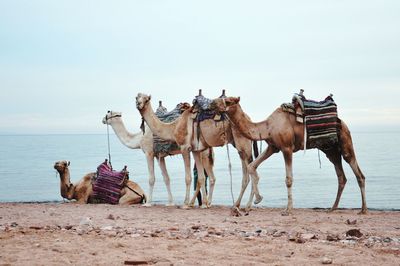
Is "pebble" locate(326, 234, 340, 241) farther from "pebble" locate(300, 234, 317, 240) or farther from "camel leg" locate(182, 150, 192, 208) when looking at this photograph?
"camel leg" locate(182, 150, 192, 208)

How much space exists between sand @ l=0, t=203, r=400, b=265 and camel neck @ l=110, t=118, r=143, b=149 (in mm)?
3742

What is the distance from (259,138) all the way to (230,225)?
2.61 metres

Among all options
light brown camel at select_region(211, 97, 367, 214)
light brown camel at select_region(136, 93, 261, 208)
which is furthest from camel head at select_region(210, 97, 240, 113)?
light brown camel at select_region(136, 93, 261, 208)

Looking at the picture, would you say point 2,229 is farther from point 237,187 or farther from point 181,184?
point 181,184

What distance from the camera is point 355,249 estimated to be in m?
8.14

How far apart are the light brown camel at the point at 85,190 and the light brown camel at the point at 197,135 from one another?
1.85 m

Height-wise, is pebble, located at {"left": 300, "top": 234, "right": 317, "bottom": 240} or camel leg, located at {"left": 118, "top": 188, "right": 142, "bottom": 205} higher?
camel leg, located at {"left": 118, "top": 188, "right": 142, "bottom": 205}

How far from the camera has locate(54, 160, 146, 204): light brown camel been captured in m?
15.1

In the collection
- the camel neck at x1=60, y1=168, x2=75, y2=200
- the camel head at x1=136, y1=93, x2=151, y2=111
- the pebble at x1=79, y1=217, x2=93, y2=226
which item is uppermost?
the camel head at x1=136, y1=93, x2=151, y2=111

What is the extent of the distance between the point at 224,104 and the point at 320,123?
1.95 meters

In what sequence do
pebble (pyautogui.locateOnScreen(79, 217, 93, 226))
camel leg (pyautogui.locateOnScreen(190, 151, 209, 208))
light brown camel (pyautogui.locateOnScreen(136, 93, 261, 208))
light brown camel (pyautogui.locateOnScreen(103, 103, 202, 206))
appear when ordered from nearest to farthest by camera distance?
1. pebble (pyautogui.locateOnScreen(79, 217, 93, 226))
2. light brown camel (pyautogui.locateOnScreen(136, 93, 261, 208))
3. camel leg (pyautogui.locateOnScreen(190, 151, 209, 208))
4. light brown camel (pyautogui.locateOnScreen(103, 103, 202, 206))

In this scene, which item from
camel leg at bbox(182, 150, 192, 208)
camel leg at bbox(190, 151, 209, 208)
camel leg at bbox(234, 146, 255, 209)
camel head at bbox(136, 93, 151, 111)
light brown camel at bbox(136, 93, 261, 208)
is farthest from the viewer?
camel head at bbox(136, 93, 151, 111)

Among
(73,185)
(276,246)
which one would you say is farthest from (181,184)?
(276,246)

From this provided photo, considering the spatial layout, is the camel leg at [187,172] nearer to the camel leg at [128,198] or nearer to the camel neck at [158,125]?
the camel neck at [158,125]
